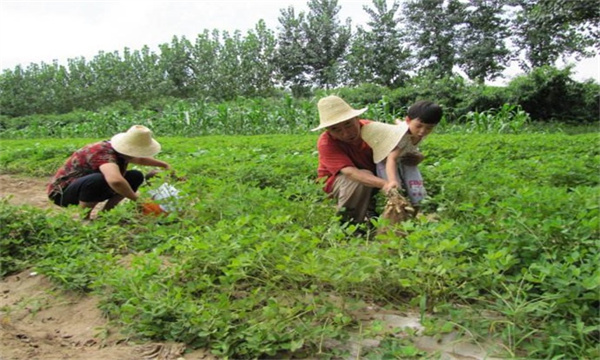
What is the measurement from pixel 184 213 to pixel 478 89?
15.3 meters

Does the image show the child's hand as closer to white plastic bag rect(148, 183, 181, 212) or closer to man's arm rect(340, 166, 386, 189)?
man's arm rect(340, 166, 386, 189)

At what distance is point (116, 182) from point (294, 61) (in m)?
31.9

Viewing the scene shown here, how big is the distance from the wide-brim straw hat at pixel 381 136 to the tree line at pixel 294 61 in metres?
27.8

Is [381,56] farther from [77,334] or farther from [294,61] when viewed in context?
[77,334]

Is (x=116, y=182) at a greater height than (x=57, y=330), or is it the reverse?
(x=116, y=182)

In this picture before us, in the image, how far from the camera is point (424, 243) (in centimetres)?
232

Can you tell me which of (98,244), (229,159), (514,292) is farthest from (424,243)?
(229,159)

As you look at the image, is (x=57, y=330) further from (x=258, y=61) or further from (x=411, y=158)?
(x=258, y=61)

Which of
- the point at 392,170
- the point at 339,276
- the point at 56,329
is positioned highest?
the point at 392,170

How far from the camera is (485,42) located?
3061 centimetres

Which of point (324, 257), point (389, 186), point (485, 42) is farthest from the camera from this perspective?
point (485, 42)

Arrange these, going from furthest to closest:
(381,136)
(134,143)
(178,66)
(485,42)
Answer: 1. (178,66)
2. (485,42)
3. (134,143)
4. (381,136)

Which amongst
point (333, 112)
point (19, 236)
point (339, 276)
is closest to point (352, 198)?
point (333, 112)

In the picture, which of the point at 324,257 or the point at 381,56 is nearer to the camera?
the point at 324,257
